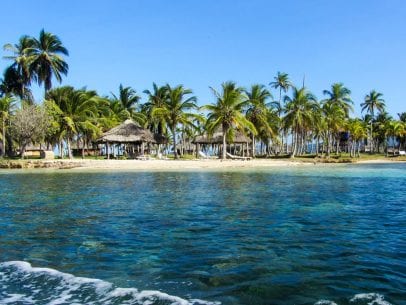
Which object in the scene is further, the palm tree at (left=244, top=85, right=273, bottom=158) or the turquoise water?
the palm tree at (left=244, top=85, right=273, bottom=158)

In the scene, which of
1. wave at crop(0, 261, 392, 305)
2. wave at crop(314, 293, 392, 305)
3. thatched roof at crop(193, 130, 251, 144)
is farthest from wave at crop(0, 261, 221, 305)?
thatched roof at crop(193, 130, 251, 144)

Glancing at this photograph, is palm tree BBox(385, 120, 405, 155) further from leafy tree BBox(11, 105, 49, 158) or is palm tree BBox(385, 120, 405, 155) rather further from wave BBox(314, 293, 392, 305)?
wave BBox(314, 293, 392, 305)

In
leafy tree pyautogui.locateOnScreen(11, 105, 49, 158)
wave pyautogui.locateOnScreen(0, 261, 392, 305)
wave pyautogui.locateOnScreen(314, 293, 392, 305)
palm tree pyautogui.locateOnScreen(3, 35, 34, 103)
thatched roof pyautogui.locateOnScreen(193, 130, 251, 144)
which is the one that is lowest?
wave pyautogui.locateOnScreen(314, 293, 392, 305)

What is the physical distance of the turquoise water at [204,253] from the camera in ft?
15.6

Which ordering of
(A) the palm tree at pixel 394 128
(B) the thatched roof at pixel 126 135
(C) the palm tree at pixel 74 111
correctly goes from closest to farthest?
(C) the palm tree at pixel 74 111, (B) the thatched roof at pixel 126 135, (A) the palm tree at pixel 394 128

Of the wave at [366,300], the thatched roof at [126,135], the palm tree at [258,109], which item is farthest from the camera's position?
the palm tree at [258,109]

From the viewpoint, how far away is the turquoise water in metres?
4.76

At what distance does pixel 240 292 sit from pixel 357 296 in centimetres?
127

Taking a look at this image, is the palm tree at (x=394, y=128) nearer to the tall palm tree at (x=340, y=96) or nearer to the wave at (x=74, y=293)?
the tall palm tree at (x=340, y=96)

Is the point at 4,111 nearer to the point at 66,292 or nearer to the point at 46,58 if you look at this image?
the point at 46,58

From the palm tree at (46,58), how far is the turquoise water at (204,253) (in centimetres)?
3637

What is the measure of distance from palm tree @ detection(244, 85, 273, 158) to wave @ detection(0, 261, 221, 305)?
4410 cm

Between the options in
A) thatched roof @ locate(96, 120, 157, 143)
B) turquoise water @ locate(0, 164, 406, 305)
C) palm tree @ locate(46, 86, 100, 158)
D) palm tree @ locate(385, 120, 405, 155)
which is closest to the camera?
turquoise water @ locate(0, 164, 406, 305)

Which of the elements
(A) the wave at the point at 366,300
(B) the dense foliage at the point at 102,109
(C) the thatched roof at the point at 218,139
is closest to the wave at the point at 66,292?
(A) the wave at the point at 366,300
